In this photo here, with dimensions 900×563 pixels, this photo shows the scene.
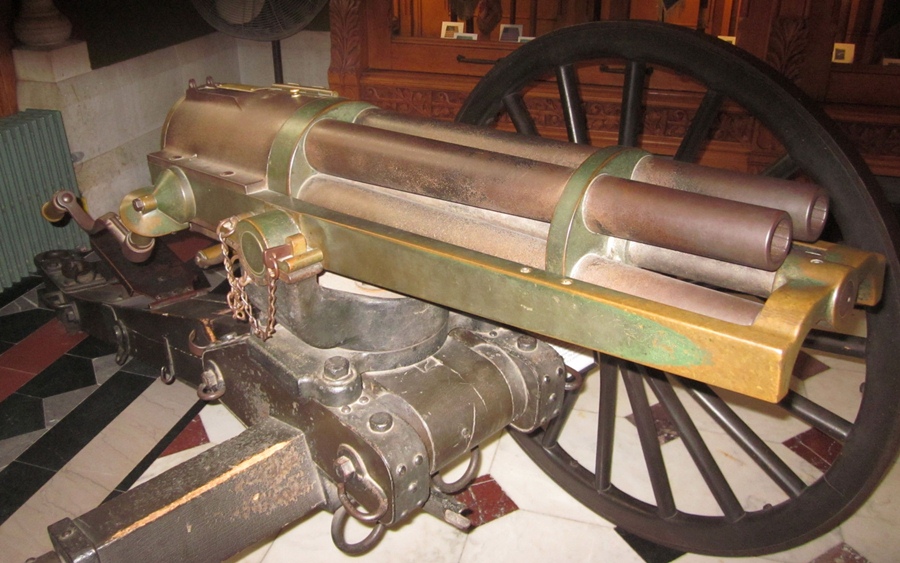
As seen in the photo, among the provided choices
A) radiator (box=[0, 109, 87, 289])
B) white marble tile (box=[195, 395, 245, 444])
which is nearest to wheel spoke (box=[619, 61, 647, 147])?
white marble tile (box=[195, 395, 245, 444])

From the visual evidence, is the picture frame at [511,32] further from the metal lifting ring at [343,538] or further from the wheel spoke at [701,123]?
the metal lifting ring at [343,538]

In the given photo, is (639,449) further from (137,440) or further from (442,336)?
(137,440)

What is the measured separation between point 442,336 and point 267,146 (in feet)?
1.55

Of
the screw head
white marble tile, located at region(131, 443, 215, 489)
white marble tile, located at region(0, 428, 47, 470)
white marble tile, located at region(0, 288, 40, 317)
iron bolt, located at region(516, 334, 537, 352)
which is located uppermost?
the screw head

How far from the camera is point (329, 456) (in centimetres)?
124

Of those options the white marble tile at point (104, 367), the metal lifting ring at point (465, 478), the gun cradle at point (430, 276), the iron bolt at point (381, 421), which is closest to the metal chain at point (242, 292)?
the gun cradle at point (430, 276)

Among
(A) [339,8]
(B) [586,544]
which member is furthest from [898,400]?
(A) [339,8]

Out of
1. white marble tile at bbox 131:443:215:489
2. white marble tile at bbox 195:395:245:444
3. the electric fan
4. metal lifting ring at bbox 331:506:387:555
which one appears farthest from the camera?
the electric fan

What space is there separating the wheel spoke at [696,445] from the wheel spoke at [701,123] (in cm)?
52

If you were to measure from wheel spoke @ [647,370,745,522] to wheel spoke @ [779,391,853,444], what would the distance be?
217 mm

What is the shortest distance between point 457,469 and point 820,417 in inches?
39.0

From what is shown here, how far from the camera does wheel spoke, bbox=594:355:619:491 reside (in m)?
1.75

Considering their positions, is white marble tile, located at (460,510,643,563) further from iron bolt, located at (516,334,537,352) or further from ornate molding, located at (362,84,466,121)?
ornate molding, located at (362,84,466,121)

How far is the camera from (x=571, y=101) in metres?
1.68
